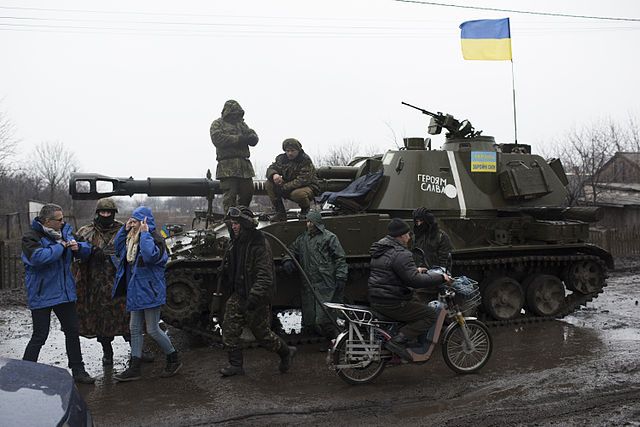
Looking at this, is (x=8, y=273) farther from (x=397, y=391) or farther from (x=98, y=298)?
(x=397, y=391)

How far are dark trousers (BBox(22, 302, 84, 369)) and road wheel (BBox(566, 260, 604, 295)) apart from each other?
7.25 metres

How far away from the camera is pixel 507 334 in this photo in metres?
8.99

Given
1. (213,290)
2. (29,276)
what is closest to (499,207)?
(213,290)

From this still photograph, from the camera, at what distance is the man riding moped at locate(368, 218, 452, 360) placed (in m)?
6.04

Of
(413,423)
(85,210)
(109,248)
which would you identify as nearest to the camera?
(413,423)

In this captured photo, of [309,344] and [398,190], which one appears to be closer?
[309,344]

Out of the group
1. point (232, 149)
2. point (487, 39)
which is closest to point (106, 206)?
point (232, 149)

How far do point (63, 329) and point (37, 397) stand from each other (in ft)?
10.9

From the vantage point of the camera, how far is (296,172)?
8883mm

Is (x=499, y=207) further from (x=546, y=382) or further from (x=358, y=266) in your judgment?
(x=546, y=382)

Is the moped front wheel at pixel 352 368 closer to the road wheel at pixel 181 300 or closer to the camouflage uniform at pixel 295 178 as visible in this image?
the road wheel at pixel 181 300

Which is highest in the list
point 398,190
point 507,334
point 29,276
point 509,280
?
point 398,190

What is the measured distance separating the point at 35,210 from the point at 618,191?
82.7 feet

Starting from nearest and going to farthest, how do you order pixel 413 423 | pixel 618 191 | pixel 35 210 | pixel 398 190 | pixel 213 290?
1. pixel 413 423
2. pixel 213 290
3. pixel 398 190
4. pixel 35 210
5. pixel 618 191
